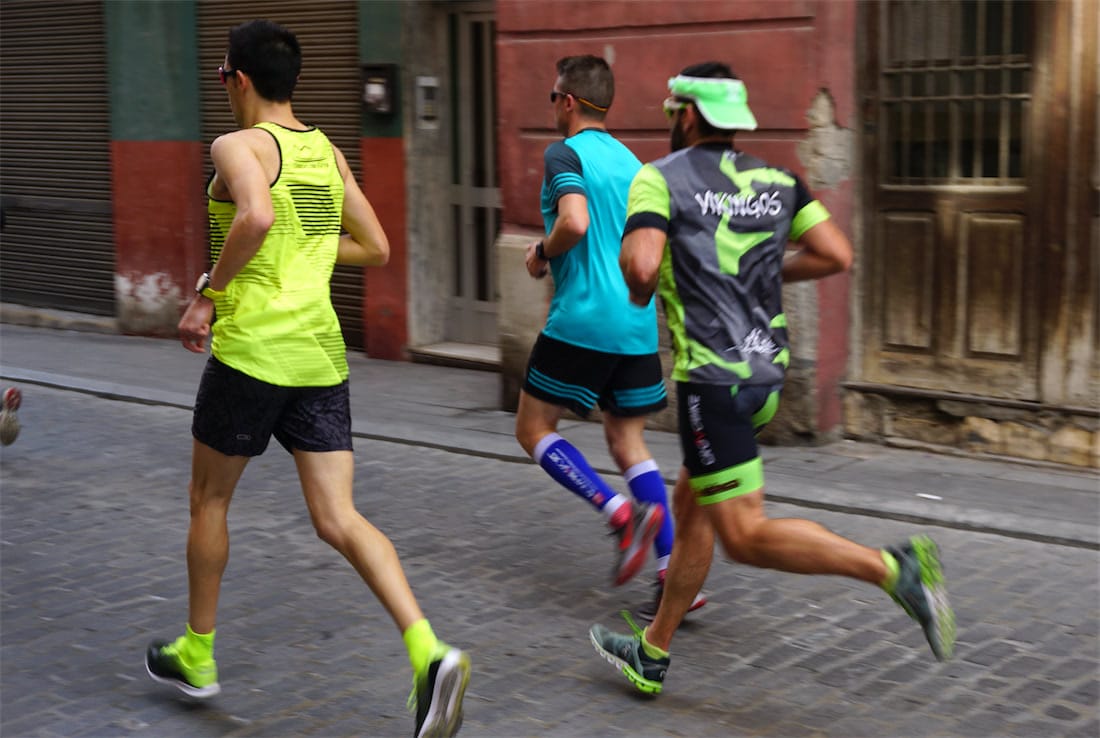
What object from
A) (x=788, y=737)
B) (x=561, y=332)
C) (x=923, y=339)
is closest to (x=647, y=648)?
(x=788, y=737)

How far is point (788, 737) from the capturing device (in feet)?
13.5

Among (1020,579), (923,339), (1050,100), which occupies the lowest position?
(1020,579)

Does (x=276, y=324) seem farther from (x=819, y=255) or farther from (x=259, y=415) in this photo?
(x=819, y=255)

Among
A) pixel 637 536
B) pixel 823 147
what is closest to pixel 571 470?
pixel 637 536

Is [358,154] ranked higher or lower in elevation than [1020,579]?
higher

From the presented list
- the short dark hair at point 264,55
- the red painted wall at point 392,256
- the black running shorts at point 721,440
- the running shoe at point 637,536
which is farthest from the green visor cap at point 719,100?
the red painted wall at point 392,256

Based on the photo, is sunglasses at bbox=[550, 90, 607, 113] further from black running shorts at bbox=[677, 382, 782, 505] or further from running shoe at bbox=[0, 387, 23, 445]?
running shoe at bbox=[0, 387, 23, 445]

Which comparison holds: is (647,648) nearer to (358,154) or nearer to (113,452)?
(113,452)

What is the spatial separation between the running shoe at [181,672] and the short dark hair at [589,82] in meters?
2.22

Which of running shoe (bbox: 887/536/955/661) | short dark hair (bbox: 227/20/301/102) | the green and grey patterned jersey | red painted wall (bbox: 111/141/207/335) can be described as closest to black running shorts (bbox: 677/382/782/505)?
the green and grey patterned jersey

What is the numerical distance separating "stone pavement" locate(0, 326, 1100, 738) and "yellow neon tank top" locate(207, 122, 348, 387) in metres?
1.03

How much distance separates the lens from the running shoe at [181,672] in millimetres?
4344

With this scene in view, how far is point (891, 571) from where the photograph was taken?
3.91 m

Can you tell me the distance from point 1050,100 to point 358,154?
18.5 ft
